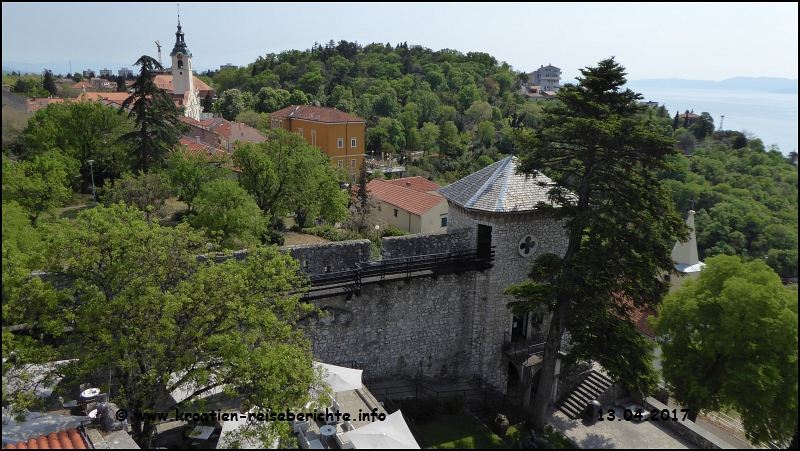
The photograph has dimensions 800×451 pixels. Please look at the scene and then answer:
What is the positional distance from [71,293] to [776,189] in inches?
2747

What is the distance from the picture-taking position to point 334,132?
172 ft

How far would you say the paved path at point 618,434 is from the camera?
51.8 feet

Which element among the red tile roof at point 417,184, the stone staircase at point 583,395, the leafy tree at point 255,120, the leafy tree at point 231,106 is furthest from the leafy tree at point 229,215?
the leafy tree at point 231,106

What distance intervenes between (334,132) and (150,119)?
78.4 feet

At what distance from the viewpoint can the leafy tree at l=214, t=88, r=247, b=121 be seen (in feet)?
233

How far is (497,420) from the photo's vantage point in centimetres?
1608

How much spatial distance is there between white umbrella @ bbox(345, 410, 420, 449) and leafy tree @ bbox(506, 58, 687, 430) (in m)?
5.05

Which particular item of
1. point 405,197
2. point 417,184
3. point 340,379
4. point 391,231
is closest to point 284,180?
point 391,231

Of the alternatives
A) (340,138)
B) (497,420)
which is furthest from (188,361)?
(340,138)

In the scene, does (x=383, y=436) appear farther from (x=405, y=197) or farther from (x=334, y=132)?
(x=334, y=132)

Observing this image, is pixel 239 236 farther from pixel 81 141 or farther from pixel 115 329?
pixel 81 141

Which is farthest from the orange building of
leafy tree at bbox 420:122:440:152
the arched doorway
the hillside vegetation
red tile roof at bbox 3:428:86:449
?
red tile roof at bbox 3:428:86:449

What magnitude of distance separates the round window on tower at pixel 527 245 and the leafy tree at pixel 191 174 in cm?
1810

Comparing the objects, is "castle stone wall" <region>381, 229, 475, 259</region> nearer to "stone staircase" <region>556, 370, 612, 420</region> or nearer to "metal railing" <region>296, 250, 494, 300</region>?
"metal railing" <region>296, 250, 494, 300</region>
